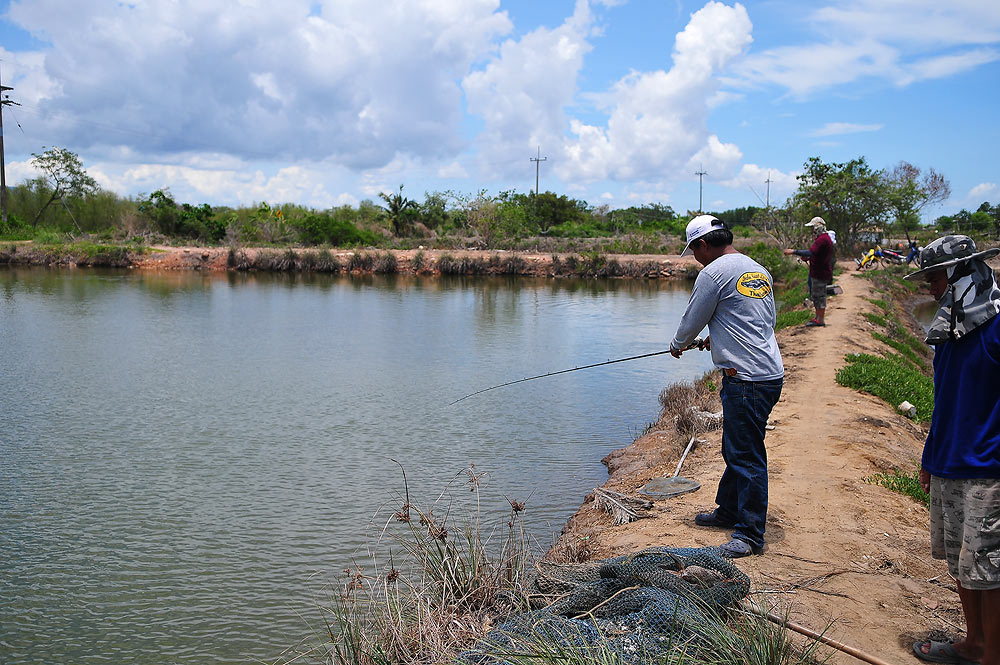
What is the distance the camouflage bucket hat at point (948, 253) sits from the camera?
3221 millimetres

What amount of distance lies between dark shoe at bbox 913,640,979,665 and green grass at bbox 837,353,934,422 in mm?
6041

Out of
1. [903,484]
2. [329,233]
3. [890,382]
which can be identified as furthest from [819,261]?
[329,233]

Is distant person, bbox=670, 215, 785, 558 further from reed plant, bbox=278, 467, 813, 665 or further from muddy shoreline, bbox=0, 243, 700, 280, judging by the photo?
muddy shoreline, bbox=0, 243, 700, 280

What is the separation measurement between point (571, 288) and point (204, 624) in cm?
2858

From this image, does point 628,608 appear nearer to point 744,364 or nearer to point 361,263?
point 744,364

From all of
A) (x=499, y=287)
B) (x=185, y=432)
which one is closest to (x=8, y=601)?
(x=185, y=432)

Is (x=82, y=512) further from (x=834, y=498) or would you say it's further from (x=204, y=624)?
(x=834, y=498)

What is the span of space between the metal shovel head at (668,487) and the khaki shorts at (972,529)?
127 inches

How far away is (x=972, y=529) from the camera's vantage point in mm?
3043

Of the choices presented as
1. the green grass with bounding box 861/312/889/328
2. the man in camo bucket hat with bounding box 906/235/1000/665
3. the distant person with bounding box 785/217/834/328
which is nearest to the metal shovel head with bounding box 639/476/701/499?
the man in camo bucket hat with bounding box 906/235/1000/665

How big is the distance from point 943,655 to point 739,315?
1987mm

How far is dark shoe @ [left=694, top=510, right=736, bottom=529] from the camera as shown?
518 centimetres

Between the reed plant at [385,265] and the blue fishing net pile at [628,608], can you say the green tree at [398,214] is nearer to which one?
the reed plant at [385,265]

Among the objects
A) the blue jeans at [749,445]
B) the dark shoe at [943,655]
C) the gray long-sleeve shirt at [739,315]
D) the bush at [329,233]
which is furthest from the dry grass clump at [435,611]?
the bush at [329,233]
